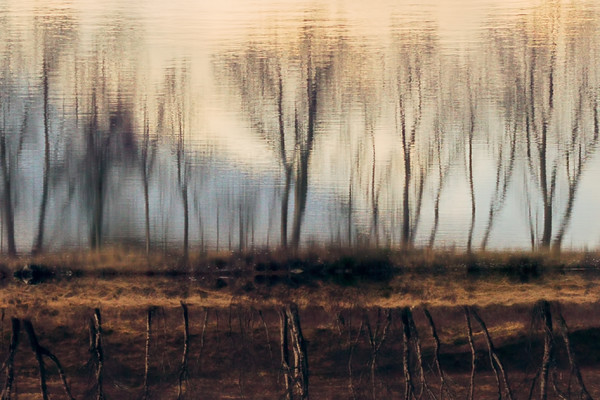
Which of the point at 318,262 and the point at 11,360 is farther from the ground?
the point at 318,262

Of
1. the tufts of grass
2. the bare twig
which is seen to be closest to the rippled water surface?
the tufts of grass

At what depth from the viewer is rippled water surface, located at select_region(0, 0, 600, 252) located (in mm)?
8773

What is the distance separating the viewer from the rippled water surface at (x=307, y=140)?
8.77m

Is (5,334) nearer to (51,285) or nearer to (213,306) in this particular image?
(51,285)

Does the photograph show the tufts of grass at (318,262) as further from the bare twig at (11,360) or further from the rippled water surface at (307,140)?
the bare twig at (11,360)

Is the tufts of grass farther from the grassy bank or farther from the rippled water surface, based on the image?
the rippled water surface

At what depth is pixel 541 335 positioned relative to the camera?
8.13 m

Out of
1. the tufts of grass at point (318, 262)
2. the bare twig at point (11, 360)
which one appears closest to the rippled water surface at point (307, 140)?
the tufts of grass at point (318, 262)

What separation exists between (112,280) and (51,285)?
663 mm

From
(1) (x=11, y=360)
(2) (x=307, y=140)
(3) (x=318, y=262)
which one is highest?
(2) (x=307, y=140)

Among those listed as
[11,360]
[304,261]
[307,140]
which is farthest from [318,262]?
[11,360]

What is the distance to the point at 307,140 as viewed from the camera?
8828mm

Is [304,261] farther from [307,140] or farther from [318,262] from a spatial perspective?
[307,140]

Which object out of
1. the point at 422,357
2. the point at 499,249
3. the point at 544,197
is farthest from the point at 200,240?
the point at 544,197
